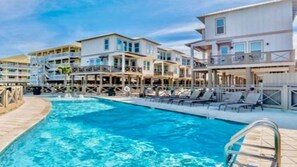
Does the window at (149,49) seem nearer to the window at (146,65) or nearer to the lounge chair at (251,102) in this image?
the window at (146,65)

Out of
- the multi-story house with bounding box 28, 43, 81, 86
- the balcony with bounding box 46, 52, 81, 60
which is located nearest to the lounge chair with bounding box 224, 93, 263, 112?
the multi-story house with bounding box 28, 43, 81, 86

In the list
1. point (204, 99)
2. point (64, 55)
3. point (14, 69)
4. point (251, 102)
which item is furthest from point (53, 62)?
point (251, 102)

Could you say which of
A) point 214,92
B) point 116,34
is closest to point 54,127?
point 214,92

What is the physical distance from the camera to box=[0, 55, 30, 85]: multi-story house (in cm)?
5878

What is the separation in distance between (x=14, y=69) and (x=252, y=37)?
60.8m

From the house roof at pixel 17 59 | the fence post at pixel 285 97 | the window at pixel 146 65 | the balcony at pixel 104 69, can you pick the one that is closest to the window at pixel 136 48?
the window at pixel 146 65

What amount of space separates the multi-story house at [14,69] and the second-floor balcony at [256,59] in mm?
53014

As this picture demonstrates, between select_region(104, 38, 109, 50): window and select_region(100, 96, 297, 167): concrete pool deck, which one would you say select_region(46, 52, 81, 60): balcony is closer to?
select_region(104, 38, 109, 50): window

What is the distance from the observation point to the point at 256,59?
1786 centimetres

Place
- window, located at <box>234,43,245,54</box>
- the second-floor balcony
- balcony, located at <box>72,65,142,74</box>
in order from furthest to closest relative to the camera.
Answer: balcony, located at <box>72,65,142,74</box>, window, located at <box>234,43,245,54</box>, the second-floor balcony

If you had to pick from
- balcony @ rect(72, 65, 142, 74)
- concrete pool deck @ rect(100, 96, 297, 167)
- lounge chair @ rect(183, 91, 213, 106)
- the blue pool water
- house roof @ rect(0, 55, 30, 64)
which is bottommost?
the blue pool water

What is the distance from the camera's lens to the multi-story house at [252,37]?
1755cm

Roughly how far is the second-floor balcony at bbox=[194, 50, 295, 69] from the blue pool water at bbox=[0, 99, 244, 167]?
825cm

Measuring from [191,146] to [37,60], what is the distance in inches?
1758
